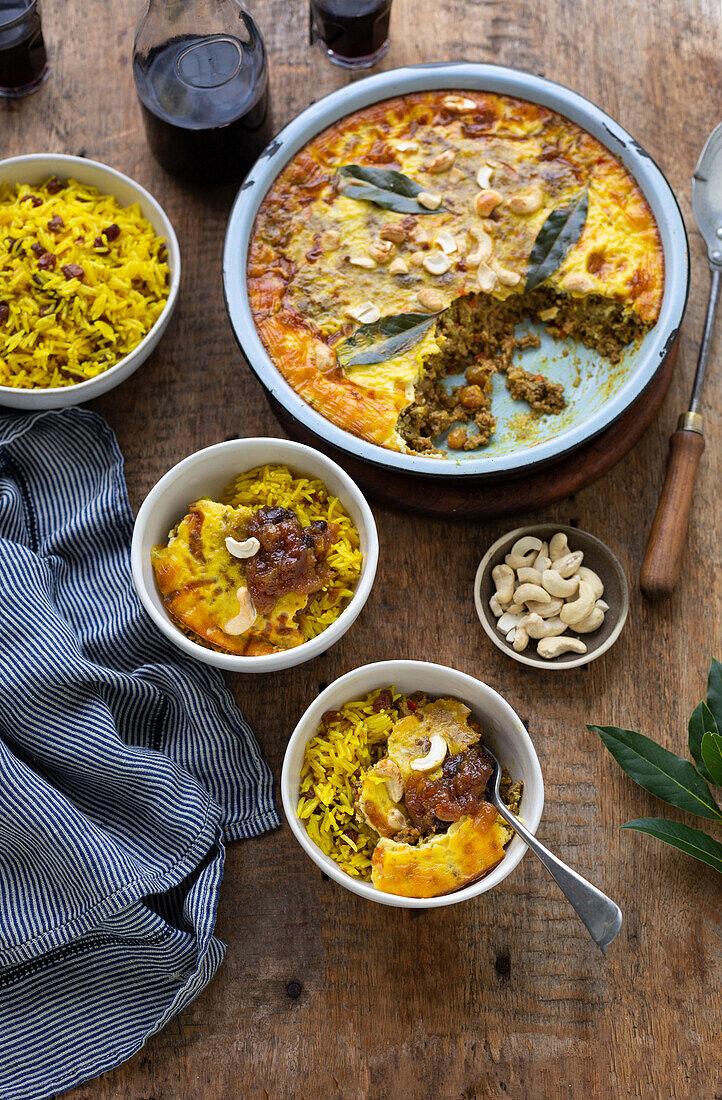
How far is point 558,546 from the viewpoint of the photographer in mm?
2973

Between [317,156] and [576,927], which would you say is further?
[317,156]

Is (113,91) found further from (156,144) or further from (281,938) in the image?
(281,938)

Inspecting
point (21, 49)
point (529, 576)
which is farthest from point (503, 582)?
point (21, 49)

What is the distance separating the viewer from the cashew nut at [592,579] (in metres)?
2.92

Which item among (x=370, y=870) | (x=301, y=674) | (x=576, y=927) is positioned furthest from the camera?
(x=301, y=674)

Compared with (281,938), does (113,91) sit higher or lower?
higher

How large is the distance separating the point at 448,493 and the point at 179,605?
0.89 metres

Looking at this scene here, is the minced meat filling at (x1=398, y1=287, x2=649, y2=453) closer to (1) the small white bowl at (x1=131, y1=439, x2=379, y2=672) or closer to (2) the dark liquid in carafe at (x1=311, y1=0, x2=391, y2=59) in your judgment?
(1) the small white bowl at (x1=131, y1=439, x2=379, y2=672)

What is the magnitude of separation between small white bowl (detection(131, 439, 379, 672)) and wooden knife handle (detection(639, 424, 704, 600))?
0.86 meters

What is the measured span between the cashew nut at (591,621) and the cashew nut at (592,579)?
5 centimetres

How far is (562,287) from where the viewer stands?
303 cm

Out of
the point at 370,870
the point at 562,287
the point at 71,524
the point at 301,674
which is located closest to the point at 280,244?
the point at 562,287

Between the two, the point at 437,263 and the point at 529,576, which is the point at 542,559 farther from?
the point at 437,263

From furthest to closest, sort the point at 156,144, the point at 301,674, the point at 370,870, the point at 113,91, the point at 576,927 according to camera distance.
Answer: the point at 113,91
the point at 156,144
the point at 301,674
the point at 576,927
the point at 370,870
